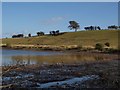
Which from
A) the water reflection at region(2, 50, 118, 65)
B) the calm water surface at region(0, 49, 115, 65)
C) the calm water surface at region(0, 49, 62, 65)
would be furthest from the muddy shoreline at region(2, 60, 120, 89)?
the water reflection at region(2, 50, 118, 65)

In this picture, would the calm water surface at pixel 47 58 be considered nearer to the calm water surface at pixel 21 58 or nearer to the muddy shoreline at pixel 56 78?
the calm water surface at pixel 21 58

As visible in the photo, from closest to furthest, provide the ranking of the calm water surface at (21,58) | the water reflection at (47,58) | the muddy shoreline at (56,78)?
the muddy shoreline at (56,78), the calm water surface at (21,58), the water reflection at (47,58)

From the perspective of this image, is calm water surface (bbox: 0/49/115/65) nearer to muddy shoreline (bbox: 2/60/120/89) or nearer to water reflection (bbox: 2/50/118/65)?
water reflection (bbox: 2/50/118/65)

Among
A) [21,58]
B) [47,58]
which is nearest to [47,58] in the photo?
[47,58]

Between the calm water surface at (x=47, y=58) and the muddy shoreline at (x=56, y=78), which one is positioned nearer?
the muddy shoreline at (x=56, y=78)

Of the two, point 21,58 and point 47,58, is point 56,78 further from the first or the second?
point 47,58

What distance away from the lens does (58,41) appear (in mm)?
110438

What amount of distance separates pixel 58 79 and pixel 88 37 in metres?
94.5

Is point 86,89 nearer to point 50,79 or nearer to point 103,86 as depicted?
point 103,86

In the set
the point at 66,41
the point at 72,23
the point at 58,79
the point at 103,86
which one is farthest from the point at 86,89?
the point at 72,23

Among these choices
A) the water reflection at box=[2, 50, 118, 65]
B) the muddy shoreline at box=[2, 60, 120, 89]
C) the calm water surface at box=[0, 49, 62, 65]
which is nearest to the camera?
the muddy shoreline at box=[2, 60, 120, 89]

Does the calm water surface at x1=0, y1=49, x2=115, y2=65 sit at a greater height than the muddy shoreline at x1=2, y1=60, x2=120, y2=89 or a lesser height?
lesser

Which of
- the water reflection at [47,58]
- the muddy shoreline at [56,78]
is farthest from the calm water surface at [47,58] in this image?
the muddy shoreline at [56,78]

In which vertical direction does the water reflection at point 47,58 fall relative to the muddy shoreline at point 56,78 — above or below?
below
